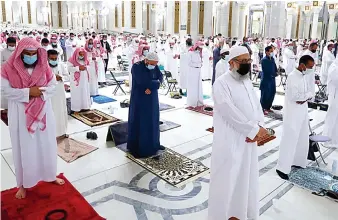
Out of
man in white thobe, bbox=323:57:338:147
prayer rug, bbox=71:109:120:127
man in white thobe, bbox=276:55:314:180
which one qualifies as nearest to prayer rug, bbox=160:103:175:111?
prayer rug, bbox=71:109:120:127

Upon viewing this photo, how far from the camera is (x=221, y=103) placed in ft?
7.47

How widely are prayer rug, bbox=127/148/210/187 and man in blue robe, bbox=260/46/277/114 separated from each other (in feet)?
8.95

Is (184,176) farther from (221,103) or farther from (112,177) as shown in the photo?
(221,103)

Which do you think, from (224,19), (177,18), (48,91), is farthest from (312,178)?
(224,19)

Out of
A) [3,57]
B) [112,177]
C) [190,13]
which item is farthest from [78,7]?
[112,177]

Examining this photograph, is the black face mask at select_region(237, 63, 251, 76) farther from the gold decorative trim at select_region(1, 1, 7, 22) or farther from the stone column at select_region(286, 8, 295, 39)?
the gold decorative trim at select_region(1, 1, 7, 22)

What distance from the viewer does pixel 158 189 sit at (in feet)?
10.4

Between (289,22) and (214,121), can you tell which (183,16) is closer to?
(289,22)

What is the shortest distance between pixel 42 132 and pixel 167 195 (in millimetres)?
1259

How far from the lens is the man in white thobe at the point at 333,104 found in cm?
420

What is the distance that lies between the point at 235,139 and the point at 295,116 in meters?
1.27

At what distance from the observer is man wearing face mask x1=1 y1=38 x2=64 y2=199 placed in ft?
8.59

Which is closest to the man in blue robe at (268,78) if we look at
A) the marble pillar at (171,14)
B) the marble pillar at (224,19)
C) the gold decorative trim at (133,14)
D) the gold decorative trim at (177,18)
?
the gold decorative trim at (177,18)

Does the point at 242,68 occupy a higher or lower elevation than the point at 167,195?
higher
